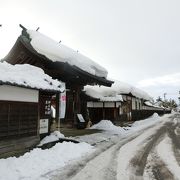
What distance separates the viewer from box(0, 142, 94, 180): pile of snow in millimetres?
7227

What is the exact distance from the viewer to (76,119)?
67.2 feet

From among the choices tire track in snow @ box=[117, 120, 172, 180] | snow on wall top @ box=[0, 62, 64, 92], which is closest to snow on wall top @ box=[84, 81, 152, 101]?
snow on wall top @ box=[0, 62, 64, 92]

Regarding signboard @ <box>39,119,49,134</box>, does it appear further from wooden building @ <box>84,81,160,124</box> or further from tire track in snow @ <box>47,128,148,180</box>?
wooden building @ <box>84,81,160,124</box>

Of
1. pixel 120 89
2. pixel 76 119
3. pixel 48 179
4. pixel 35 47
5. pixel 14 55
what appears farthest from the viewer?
pixel 120 89

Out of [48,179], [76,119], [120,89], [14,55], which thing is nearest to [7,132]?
[48,179]

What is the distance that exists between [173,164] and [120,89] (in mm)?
23941

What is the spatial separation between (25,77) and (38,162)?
3698 millimetres

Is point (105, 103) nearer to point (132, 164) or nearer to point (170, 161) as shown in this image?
point (170, 161)

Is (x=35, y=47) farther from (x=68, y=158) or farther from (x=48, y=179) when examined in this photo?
(x=48, y=179)

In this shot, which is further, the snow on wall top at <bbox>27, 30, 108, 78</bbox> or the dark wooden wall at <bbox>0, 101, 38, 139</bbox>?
the snow on wall top at <bbox>27, 30, 108, 78</bbox>

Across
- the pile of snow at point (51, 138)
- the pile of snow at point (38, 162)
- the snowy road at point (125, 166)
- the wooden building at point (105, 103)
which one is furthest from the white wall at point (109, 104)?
the snowy road at point (125, 166)

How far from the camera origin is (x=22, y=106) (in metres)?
10.7

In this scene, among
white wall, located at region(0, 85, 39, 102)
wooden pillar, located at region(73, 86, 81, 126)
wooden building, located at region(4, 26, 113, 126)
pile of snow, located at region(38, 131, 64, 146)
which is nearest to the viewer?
white wall, located at region(0, 85, 39, 102)

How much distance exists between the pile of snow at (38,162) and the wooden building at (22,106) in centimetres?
94
